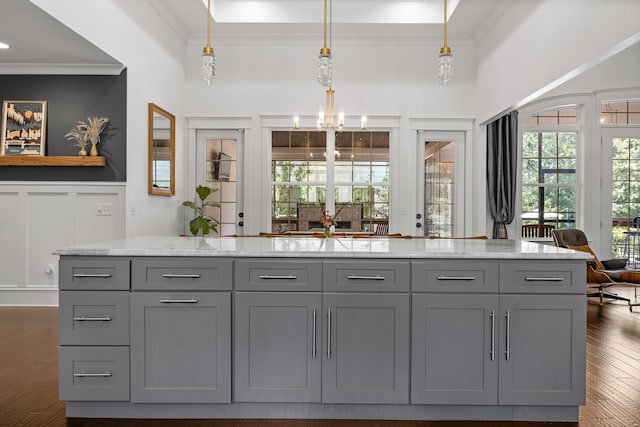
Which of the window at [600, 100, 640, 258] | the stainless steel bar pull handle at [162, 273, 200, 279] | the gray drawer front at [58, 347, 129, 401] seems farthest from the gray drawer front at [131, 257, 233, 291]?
the window at [600, 100, 640, 258]

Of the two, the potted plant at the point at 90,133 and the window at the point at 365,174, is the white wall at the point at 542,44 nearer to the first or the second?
the window at the point at 365,174

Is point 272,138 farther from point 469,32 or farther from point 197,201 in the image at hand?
point 469,32

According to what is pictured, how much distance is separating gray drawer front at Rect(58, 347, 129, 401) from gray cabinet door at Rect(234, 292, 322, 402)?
0.60 metres

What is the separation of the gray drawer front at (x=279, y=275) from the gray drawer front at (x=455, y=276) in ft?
1.72

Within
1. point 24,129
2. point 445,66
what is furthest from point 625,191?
point 24,129

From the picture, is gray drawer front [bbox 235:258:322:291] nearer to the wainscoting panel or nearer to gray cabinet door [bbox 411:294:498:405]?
gray cabinet door [bbox 411:294:498:405]

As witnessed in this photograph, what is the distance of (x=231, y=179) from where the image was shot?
6430 mm

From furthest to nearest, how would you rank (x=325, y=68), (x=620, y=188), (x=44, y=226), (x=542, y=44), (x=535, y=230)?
1. (x=620, y=188)
2. (x=535, y=230)
3. (x=44, y=226)
4. (x=542, y=44)
5. (x=325, y=68)

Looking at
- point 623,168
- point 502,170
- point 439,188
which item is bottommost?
point 439,188

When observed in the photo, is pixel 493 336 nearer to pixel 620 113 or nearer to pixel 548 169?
pixel 548 169

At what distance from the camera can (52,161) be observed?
4.56m

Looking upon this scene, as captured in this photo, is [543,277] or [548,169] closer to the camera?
[543,277]

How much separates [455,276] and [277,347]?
100cm

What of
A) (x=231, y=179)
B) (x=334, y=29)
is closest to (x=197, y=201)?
(x=231, y=179)
